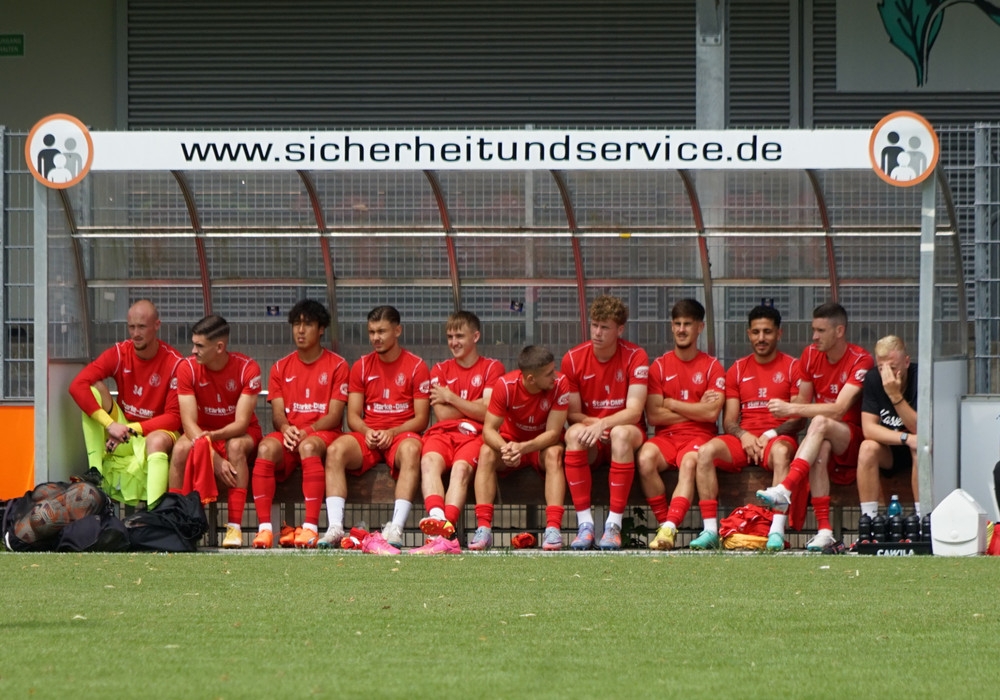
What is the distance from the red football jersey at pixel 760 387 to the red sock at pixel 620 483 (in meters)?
0.97

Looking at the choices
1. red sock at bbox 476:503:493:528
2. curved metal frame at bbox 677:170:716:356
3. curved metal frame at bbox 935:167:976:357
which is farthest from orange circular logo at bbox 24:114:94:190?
curved metal frame at bbox 935:167:976:357

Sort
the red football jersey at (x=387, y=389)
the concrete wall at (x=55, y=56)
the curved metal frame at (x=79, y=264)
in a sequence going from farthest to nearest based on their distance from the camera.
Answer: the concrete wall at (x=55, y=56), the curved metal frame at (x=79, y=264), the red football jersey at (x=387, y=389)

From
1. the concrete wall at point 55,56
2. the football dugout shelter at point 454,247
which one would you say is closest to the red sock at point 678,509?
the football dugout shelter at point 454,247

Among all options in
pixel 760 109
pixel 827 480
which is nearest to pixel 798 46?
pixel 760 109

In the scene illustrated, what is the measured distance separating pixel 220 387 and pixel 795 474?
11.7 ft

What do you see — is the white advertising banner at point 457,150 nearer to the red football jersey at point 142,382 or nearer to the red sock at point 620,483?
the red football jersey at point 142,382

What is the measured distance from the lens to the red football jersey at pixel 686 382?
32.3ft

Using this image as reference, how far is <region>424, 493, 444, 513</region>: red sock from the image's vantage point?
9359 mm

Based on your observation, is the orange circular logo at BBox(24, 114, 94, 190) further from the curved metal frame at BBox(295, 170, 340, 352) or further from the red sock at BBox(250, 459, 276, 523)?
the red sock at BBox(250, 459, 276, 523)

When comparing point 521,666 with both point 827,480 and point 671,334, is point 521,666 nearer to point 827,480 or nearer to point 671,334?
point 827,480

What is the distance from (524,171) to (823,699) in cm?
607

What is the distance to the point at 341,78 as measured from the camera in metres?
17.8

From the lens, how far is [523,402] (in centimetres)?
954

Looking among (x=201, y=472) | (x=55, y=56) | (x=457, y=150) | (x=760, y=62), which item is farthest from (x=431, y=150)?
(x=55, y=56)
